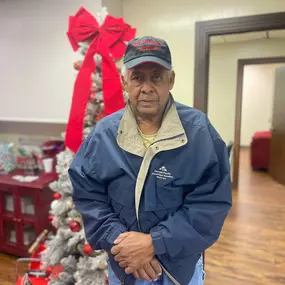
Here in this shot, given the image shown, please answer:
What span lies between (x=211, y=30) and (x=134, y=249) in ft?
5.39

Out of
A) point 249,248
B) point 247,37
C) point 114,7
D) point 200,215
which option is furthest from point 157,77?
point 247,37

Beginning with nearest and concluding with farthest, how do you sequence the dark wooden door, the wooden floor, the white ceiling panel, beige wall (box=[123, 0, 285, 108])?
beige wall (box=[123, 0, 285, 108])
the wooden floor
the white ceiling panel
the dark wooden door

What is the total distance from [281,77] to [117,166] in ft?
14.5

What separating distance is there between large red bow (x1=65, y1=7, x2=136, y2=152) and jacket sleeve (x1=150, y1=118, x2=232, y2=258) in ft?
2.76

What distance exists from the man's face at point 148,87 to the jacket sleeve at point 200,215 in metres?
0.20

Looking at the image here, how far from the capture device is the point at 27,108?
2.51 meters

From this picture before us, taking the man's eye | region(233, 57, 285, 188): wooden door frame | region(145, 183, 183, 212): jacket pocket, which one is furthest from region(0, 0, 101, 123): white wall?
region(233, 57, 285, 188): wooden door frame

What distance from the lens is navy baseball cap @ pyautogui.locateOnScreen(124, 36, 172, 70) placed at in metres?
0.99

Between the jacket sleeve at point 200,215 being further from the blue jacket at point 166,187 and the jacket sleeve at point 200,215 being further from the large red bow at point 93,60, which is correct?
the large red bow at point 93,60

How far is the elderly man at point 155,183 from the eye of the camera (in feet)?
3.19

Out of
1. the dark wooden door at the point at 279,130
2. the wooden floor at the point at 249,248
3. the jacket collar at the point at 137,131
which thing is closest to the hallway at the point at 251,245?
the wooden floor at the point at 249,248

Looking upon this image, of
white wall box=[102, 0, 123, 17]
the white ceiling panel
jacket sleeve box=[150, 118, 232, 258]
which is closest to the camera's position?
jacket sleeve box=[150, 118, 232, 258]

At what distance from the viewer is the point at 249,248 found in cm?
266

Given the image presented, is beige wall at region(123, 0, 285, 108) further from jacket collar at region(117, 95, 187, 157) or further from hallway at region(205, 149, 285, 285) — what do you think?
hallway at region(205, 149, 285, 285)
